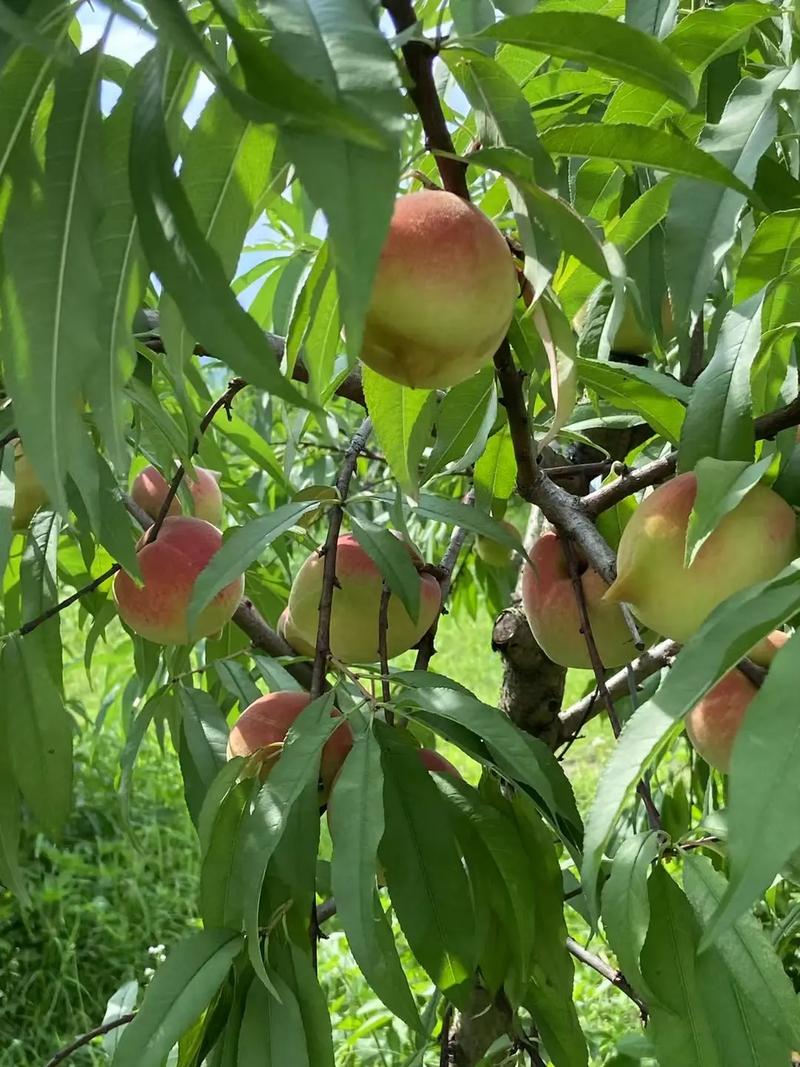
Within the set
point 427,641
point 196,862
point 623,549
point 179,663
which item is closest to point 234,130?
point 623,549

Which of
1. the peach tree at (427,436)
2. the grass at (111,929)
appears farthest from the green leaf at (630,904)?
the grass at (111,929)

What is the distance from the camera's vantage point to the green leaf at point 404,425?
1.87 feet

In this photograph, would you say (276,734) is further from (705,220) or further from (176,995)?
(705,220)

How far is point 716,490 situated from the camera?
1.43 feet

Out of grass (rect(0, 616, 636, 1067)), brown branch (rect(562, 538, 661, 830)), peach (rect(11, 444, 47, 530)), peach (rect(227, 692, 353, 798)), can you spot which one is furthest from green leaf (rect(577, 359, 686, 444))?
grass (rect(0, 616, 636, 1067))

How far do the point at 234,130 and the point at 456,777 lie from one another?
13.2 inches

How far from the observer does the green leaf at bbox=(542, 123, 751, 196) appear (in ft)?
1.32

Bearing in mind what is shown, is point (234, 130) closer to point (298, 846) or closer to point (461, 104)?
point (298, 846)

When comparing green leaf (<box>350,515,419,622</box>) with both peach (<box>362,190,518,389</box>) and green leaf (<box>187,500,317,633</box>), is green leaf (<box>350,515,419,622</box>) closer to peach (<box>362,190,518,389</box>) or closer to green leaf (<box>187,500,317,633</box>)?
green leaf (<box>187,500,317,633</box>)

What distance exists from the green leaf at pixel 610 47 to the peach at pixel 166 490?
642 mm

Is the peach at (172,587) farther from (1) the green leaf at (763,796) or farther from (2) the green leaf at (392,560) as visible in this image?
(1) the green leaf at (763,796)

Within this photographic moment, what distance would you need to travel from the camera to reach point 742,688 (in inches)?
22.6

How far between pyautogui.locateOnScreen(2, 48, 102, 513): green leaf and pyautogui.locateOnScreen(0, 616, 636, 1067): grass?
3.72 feet

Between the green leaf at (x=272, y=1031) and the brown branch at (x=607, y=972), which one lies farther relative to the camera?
the brown branch at (x=607, y=972)
